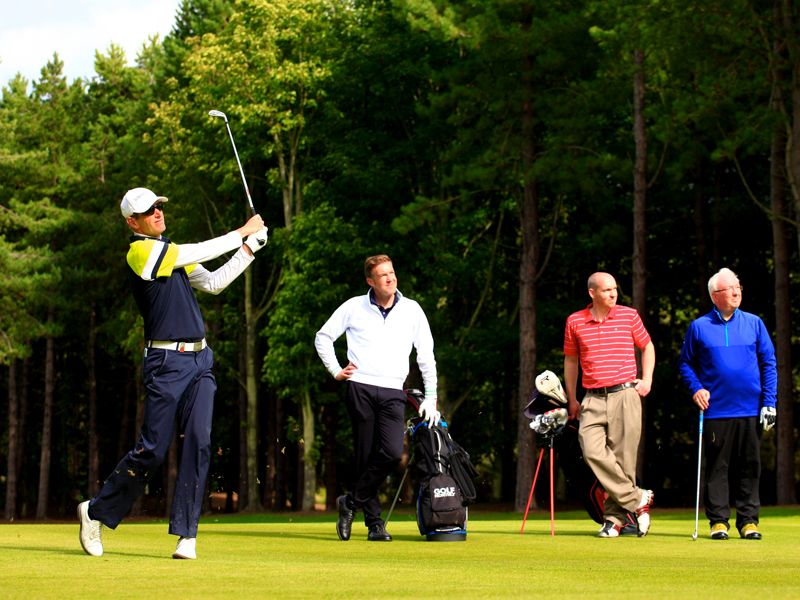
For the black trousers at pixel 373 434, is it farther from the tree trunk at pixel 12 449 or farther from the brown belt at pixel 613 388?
the tree trunk at pixel 12 449

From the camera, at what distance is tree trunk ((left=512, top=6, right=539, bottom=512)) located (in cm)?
3325

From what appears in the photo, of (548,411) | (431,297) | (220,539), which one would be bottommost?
(220,539)

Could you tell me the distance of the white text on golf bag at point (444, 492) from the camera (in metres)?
12.0

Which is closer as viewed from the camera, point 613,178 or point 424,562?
point 424,562

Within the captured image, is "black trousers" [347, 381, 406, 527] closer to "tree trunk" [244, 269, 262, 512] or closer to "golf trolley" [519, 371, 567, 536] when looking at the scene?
"golf trolley" [519, 371, 567, 536]

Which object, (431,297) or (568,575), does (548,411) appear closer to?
(568,575)

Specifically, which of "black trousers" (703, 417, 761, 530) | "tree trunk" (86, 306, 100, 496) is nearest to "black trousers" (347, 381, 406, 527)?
"black trousers" (703, 417, 761, 530)

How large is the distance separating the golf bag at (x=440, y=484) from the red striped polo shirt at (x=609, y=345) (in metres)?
1.36

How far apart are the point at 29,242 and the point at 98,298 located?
112 inches

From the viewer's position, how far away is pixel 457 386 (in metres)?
41.9

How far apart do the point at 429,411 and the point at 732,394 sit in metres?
2.71

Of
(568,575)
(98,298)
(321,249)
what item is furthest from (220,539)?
(98,298)

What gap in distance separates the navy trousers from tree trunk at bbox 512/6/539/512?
23.8 meters

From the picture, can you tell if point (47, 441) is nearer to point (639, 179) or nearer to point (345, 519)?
point (639, 179)
